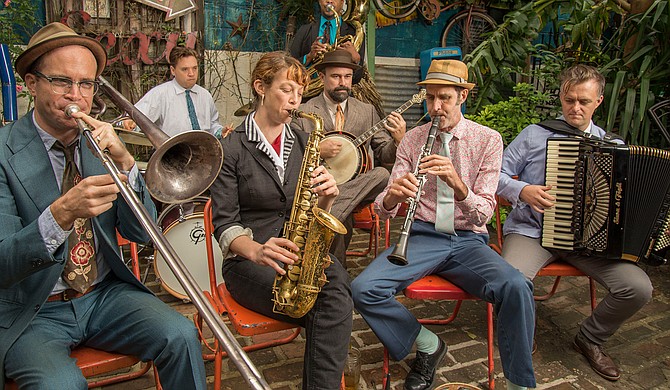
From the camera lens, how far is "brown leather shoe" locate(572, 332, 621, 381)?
2916mm

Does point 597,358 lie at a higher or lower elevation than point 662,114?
lower

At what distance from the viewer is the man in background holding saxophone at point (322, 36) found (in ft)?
15.4

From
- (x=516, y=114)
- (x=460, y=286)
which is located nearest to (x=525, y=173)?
(x=460, y=286)

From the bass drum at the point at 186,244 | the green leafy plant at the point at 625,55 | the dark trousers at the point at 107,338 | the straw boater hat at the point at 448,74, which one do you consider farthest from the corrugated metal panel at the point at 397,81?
the dark trousers at the point at 107,338

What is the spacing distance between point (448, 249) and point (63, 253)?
181cm

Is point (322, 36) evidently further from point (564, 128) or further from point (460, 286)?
point (460, 286)

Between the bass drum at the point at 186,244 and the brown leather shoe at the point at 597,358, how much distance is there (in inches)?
87.8

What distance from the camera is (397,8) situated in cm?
773

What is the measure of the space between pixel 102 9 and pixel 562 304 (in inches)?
214

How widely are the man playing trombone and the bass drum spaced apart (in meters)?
1.27

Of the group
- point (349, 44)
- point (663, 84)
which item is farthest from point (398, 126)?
point (663, 84)

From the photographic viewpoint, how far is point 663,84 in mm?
4770

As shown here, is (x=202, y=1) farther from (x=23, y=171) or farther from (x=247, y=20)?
(x=23, y=171)

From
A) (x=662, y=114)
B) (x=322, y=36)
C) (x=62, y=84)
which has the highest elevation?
(x=322, y=36)
